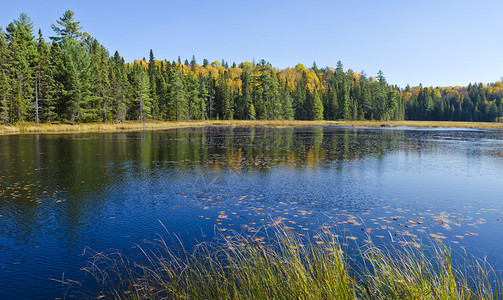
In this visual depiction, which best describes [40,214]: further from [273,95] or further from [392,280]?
[273,95]

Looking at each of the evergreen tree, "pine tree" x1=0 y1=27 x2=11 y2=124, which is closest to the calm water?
"pine tree" x1=0 y1=27 x2=11 y2=124

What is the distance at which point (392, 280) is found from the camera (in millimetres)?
5133

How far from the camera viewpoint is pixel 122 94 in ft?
253

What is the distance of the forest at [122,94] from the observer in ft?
197

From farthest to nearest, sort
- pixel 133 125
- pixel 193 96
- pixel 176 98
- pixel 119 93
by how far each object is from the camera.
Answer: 1. pixel 193 96
2. pixel 176 98
3. pixel 119 93
4. pixel 133 125

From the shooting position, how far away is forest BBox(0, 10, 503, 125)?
197 feet

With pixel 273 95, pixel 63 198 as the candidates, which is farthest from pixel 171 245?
pixel 273 95

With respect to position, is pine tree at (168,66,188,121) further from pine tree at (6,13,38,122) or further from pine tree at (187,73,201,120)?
pine tree at (6,13,38,122)

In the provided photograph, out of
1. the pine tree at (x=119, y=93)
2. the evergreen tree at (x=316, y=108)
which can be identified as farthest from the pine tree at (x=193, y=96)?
the evergreen tree at (x=316, y=108)

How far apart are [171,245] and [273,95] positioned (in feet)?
347

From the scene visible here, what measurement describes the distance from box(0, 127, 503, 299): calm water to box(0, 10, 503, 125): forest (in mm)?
44648

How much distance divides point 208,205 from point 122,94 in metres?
72.0

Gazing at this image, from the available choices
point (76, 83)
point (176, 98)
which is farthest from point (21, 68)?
point (176, 98)

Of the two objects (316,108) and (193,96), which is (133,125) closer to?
(193,96)
